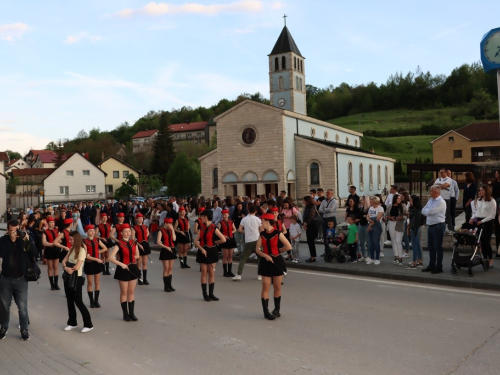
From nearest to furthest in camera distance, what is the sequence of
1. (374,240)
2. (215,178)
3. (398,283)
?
(398,283), (374,240), (215,178)

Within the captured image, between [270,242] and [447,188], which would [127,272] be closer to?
[270,242]

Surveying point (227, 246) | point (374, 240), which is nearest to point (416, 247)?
point (374, 240)

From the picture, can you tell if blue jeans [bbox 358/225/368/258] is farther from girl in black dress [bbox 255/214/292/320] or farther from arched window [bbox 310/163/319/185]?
arched window [bbox 310/163/319/185]

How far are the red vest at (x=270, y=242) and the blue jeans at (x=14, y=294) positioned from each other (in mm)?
3859

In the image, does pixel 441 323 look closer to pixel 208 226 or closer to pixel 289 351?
pixel 289 351

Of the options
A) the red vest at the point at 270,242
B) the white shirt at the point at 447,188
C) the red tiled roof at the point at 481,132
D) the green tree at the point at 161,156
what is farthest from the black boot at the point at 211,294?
the green tree at the point at 161,156

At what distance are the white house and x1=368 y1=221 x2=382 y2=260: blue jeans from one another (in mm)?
60379

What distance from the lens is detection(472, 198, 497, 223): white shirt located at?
10.8 m

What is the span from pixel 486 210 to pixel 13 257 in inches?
386

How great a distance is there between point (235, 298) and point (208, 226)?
1598 mm

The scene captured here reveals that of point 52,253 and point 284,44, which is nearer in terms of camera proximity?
point 52,253

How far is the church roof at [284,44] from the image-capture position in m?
59.2

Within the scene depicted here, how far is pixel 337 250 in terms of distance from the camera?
1352 cm

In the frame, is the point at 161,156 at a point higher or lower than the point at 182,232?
higher
